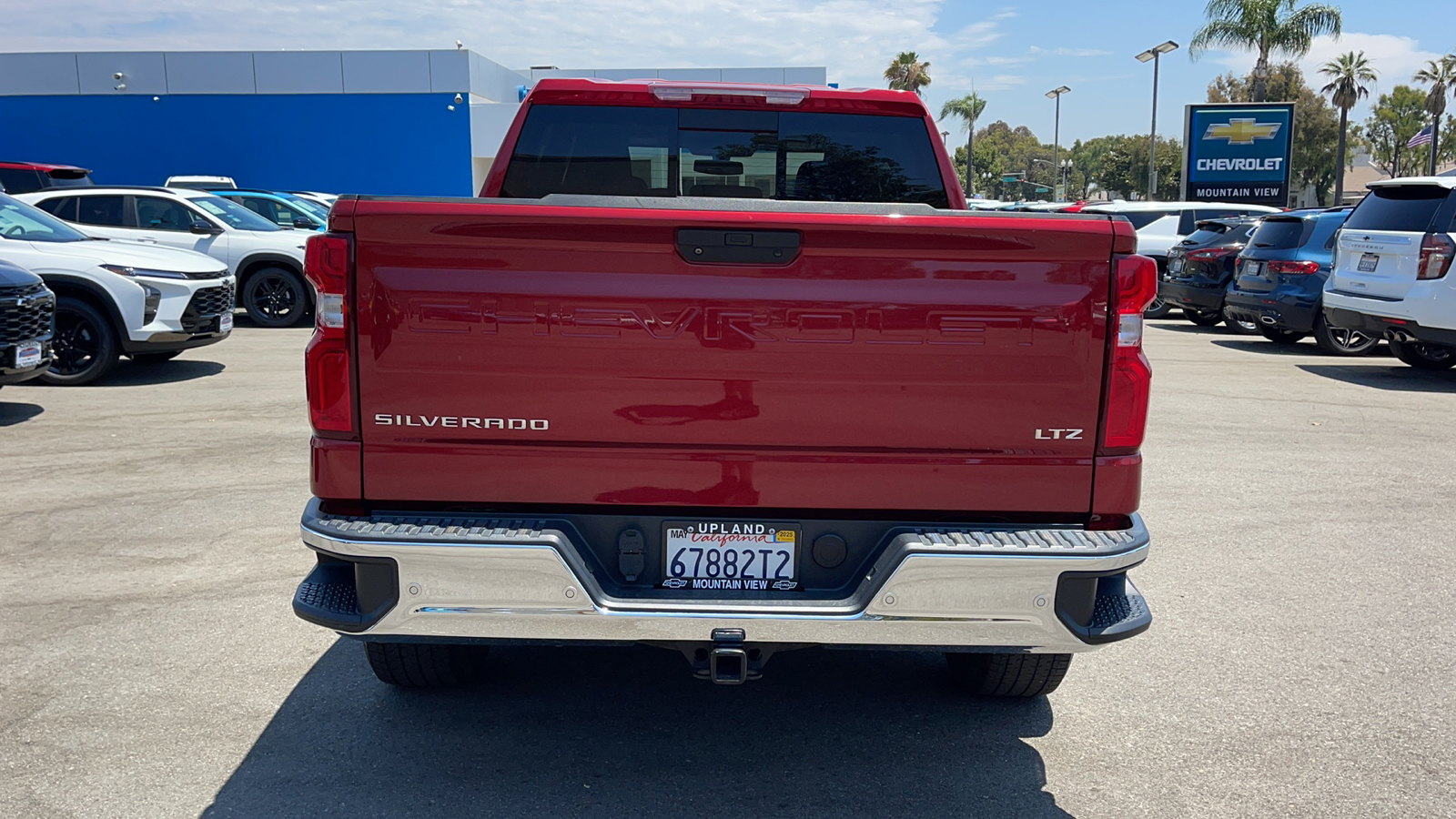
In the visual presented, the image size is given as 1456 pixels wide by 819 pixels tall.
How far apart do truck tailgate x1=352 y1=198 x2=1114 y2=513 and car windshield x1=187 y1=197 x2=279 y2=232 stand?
44.4 ft

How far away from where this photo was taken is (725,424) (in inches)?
121

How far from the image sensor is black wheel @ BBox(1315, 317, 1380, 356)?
13.8m

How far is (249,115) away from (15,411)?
29.8 meters

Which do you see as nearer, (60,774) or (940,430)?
(940,430)

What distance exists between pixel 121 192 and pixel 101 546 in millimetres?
10203

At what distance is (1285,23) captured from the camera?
44125 mm

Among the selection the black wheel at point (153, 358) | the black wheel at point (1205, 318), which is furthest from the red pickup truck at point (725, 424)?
the black wheel at point (1205, 318)

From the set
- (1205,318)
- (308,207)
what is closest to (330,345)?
(1205,318)

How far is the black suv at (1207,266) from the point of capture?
52.8 ft

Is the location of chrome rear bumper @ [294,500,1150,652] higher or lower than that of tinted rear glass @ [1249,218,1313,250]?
lower

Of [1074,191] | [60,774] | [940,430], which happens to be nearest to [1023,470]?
[940,430]

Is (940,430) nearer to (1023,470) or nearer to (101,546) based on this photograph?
(1023,470)

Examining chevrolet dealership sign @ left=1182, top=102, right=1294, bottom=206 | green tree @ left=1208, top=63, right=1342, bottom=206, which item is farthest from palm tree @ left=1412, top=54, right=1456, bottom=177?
chevrolet dealership sign @ left=1182, top=102, right=1294, bottom=206

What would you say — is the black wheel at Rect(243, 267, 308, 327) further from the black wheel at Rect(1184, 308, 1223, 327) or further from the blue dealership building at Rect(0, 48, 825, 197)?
the blue dealership building at Rect(0, 48, 825, 197)
